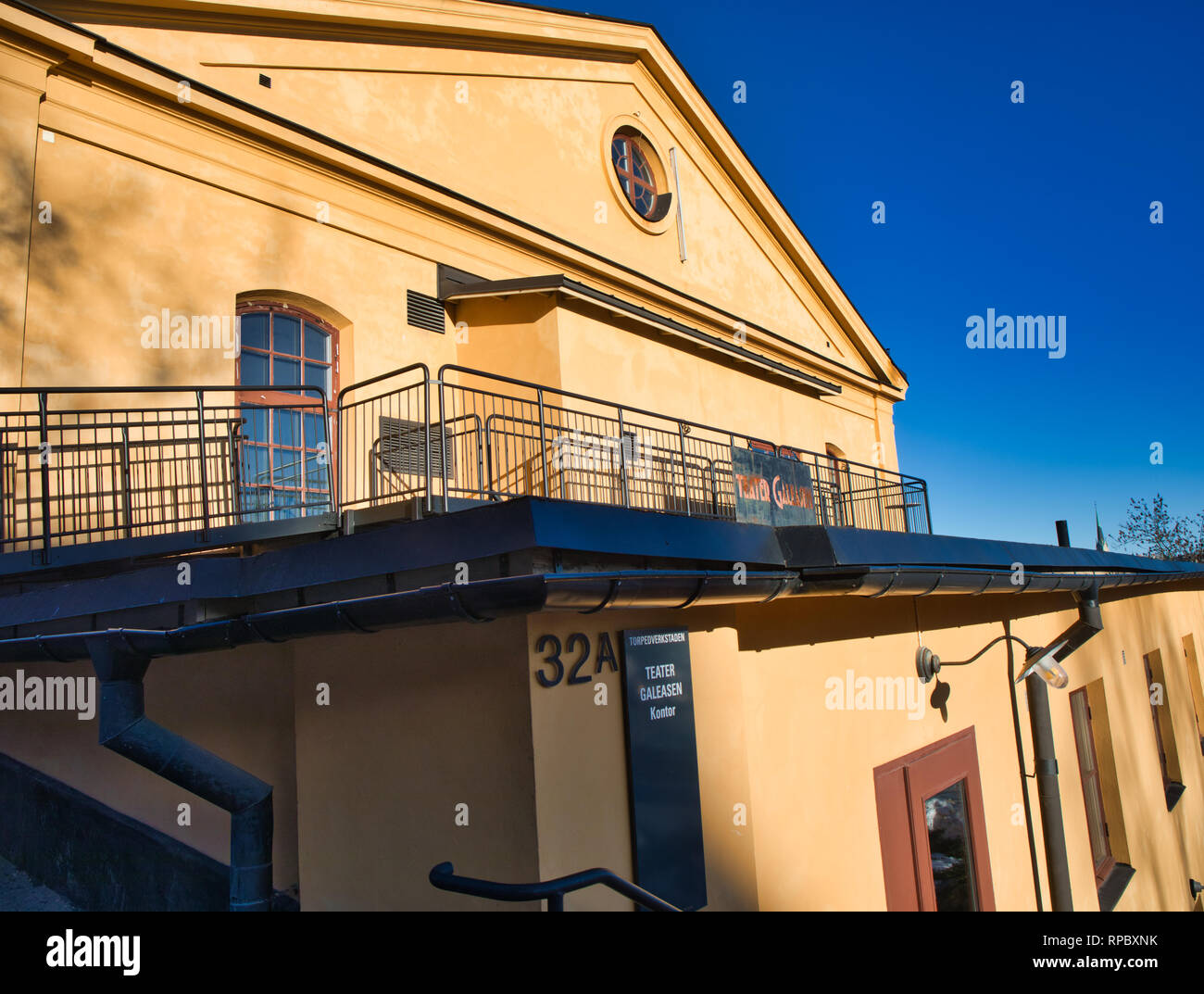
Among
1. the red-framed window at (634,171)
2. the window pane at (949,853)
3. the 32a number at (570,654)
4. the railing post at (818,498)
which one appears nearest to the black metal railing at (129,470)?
the 32a number at (570,654)

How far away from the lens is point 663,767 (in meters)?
5.07

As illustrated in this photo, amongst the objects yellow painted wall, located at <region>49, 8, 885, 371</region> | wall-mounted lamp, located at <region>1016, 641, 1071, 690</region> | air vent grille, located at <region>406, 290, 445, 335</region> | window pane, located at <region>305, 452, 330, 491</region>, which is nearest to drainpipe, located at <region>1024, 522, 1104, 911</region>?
wall-mounted lamp, located at <region>1016, 641, 1071, 690</region>

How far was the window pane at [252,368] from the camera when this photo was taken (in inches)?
348

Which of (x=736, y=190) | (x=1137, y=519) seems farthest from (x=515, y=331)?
(x=1137, y=519)

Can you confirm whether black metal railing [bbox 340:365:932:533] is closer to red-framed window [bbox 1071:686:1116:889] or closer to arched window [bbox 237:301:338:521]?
arched window [bbox 237:301:338:521]

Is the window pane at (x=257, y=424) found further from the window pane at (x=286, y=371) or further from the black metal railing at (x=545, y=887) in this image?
Result: the black metal railing at (x=545, y=887)

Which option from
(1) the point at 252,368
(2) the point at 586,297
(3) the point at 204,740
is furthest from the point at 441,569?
(2) the point at 586,297

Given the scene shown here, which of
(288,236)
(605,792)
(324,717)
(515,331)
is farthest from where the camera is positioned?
(515,331)

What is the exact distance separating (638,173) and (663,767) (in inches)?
483

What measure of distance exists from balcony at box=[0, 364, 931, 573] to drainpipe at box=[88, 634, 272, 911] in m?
0.85

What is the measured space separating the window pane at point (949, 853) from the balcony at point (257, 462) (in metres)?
3.07
